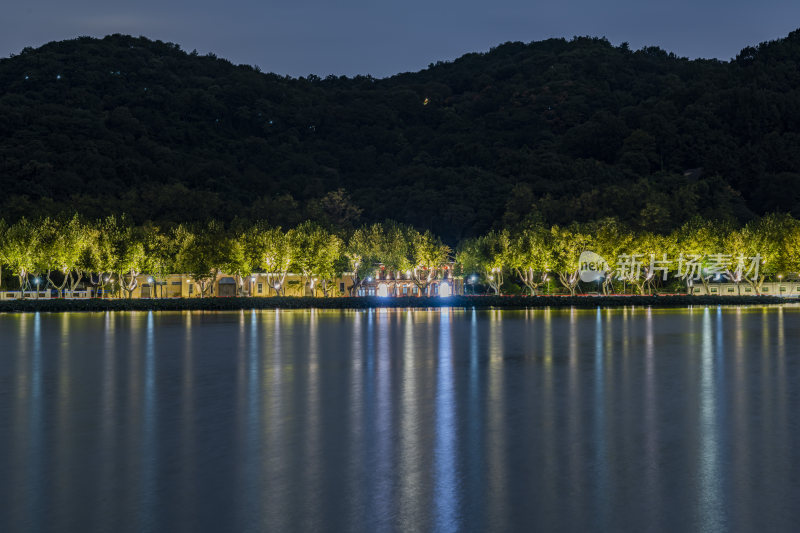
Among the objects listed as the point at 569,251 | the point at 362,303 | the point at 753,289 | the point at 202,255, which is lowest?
the point at 362,303

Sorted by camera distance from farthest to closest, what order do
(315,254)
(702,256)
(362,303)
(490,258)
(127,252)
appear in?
(490,258) < (702,256) < (315,254) < (127,252) < (362,303)

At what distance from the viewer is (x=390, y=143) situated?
569ft

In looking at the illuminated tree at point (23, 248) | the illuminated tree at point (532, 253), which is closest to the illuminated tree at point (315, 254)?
the illuminated tree at point (532, 253)

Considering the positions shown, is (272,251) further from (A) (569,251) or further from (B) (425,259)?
(A) (569,251)

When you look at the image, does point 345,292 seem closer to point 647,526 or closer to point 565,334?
point 565,334

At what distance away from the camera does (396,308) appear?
7869 cm

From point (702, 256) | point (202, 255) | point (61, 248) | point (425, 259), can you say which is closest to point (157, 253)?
point (202, 255)

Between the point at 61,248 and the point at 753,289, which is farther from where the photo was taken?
the point at 753,289

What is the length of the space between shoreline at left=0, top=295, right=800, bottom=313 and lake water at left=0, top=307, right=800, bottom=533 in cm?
4937

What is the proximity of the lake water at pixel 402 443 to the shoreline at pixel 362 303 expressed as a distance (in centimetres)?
4937

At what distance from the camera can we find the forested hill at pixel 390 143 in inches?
4766

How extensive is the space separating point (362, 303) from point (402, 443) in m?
64.8

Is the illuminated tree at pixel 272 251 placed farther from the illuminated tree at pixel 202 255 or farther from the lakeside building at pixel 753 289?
the lakeside building at pixel 753 289

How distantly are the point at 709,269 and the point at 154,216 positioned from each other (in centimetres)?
7048
